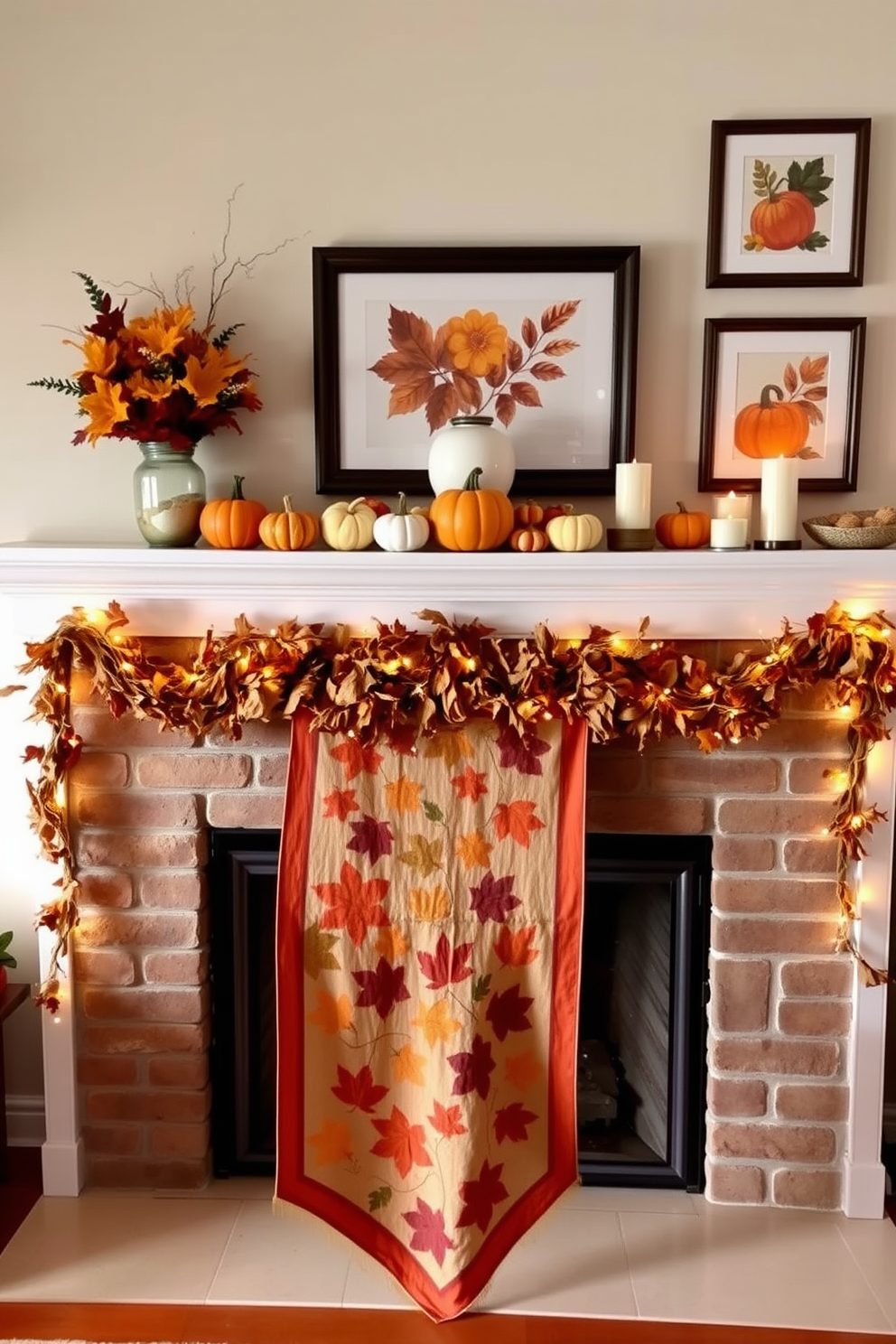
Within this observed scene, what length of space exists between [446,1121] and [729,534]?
3.95 feet

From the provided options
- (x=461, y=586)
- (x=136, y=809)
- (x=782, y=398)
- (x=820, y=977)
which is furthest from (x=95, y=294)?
(x=820, y=977)

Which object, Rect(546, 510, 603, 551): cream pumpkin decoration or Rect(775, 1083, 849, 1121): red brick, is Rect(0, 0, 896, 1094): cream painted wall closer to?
Rect(546, 510, 603, 551): cream pumpkin decoration

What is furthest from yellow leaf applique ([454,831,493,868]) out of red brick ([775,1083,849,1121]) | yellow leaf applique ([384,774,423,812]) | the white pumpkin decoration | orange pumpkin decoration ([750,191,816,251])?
orange pumpkin decoration ([750,191,816,251])

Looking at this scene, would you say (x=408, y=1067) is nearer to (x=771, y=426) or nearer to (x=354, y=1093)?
(x=354, y=1093)

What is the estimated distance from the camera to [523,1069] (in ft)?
6.97

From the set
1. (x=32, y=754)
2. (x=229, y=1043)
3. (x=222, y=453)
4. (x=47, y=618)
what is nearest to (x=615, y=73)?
(x=222, y=453)

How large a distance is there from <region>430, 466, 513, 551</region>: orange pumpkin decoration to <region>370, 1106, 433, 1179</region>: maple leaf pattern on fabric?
107cm

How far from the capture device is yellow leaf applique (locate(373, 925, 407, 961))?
2111 mm

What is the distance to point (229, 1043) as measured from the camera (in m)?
2.31

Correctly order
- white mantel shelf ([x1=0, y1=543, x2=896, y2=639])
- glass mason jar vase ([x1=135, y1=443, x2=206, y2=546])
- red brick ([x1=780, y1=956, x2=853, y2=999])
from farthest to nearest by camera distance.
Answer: red brick ([x1=780, y1=956, x2=853, y2=999])
glass mason jar vase ([x1=135, y1=443, x2=206, y2=546])
white mantel shelf ([x1=0, y1=543, x2=896, y2=639])

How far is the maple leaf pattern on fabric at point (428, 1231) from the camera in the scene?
2025mm

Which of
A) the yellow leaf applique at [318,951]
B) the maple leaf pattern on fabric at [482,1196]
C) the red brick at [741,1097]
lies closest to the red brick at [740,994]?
the red brick at [741,1097]

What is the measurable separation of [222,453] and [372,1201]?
1.47 m

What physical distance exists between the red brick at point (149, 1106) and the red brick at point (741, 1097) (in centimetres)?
103
